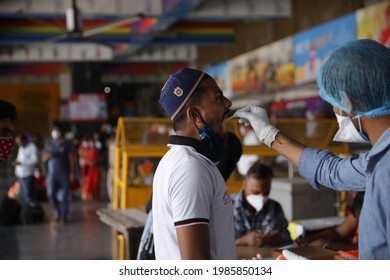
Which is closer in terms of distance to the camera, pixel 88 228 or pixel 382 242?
pixel 382 242

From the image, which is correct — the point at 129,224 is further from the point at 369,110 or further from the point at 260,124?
the point at 369,110

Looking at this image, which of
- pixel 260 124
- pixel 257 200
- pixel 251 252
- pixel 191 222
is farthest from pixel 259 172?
pixel 191 222

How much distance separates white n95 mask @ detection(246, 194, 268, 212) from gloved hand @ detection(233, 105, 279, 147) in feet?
5.14

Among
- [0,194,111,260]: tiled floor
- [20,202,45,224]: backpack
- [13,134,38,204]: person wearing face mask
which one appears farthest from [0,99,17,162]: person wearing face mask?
[13,134,38,204]: person wearing face mask

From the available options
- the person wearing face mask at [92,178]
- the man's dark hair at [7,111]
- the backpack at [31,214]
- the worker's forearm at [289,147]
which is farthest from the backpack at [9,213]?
the worker's forearm at [289,147]

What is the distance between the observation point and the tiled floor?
589 centimetres

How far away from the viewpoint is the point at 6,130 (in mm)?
2412

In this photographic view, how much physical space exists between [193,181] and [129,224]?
A: 6.96 ft

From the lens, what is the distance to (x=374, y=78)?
135 cm

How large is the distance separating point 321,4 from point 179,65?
10469 millimetres

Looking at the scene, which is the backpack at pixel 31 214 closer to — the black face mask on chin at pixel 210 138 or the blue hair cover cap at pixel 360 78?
the black face mask on chin at pixel 210 138

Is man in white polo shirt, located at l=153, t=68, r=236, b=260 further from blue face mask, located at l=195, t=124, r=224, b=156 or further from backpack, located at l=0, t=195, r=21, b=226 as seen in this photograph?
backpack, located at l=0, t=195, r=21, b=226
